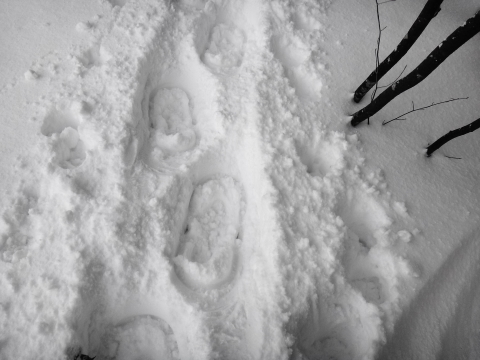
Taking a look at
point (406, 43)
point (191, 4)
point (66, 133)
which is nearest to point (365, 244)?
point (406, 43)

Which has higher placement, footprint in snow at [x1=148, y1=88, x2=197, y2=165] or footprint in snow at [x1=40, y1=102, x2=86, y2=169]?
footprint in snow at [x1=148, y1=88, x2=197, y2=165]

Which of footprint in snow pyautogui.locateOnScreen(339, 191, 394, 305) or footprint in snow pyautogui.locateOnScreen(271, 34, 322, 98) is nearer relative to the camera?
footprint in snow pyautogui.locateOnScreen(339, 191, 394, 305)

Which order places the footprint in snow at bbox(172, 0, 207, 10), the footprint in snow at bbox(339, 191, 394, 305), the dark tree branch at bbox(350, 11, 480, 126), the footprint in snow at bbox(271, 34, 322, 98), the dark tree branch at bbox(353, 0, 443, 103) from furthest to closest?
the footprint in snow at bbox(172, 0, 207, 10), the footprint in snow at bbox(271, 34, 322, 98), the footprint in snow at bbox(339, 191, 394, 305), the dark tree branch at bbox(353, 0, 443, 103), the dark tree branch at bbox(350, 11, 480, 126)

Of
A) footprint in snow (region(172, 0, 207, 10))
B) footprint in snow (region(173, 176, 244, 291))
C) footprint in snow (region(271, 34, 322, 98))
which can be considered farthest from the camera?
footprint in snow (region(172, 0, 207, 10))

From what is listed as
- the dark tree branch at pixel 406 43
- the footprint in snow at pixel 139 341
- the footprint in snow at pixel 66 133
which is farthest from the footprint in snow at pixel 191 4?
the footprint in snow at pixel 139 341

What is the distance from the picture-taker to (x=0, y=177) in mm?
1775

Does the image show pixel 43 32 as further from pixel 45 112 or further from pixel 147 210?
pixel 147 210

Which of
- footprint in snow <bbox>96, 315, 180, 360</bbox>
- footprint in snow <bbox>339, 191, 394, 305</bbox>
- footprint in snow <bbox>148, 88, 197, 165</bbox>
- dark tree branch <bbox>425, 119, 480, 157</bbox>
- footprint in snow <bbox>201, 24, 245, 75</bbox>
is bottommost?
footprint in snow <bbox>96, 315, 180, 360</bbox>

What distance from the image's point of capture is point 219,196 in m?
2.03

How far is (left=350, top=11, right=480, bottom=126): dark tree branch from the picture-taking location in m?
1.44

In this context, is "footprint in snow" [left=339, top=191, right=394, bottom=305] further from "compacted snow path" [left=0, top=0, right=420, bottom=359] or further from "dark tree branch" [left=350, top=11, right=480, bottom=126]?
"dark tree branch" [left=350, top=11, right=480, bottom=126]

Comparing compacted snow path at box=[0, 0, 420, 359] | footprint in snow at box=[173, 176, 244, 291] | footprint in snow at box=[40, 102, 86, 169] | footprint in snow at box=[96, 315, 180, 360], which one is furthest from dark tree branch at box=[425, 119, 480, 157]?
footprint in snow at box=[40, 102, 86, 169]

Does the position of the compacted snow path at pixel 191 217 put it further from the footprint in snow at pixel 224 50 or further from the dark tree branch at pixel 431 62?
the dark tree branch at pixel 431 62

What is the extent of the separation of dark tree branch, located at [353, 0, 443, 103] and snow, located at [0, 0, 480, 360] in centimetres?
17
